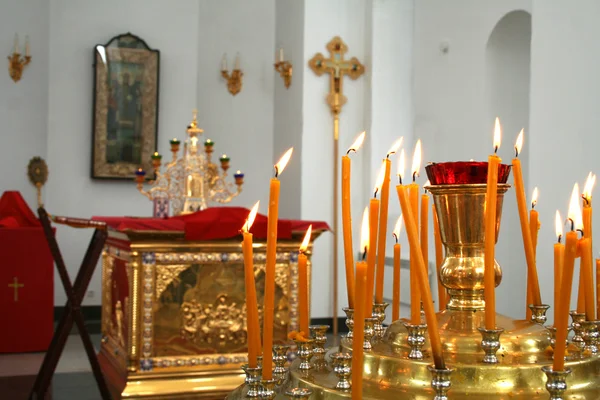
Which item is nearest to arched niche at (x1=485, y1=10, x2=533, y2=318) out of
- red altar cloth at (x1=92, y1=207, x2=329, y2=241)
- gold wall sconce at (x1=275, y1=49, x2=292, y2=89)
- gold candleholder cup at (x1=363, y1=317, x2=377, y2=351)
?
gold wall sconce at (x1=275, y1=49, x2=292, y2=89)

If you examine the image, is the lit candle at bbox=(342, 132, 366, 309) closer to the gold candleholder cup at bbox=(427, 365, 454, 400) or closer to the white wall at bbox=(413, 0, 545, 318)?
the gold candleholder cup at bbox=(427, 365, 454, 400)

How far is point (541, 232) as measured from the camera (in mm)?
4617

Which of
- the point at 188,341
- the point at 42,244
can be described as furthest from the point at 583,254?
the point at 42,244

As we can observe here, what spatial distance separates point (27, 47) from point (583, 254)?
316 inches

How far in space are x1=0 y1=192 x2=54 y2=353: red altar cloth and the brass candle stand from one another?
5.72 m

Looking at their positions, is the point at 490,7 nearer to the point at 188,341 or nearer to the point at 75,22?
the point at 188,341

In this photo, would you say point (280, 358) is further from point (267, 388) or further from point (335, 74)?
point (335, 74)

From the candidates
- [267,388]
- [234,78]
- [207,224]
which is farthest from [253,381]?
[234,78]

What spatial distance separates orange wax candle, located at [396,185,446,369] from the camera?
73 cm

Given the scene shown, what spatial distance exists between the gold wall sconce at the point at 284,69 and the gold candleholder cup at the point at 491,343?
7422 mm

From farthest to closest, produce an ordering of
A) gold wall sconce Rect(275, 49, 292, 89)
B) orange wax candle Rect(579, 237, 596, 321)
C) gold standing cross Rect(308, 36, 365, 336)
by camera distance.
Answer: gold wall sconce Rect(275, 49, 292, 89)
gold standing cross Rect(308, 36, 365, 336)
orange wax candle Rect(579, 237, 596, 321)

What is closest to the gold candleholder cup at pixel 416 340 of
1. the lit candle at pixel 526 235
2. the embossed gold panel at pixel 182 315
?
the lit candle at pixel 526 235

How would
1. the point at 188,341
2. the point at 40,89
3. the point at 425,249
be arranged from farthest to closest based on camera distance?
the point at 40,89 < the point at 188,341 < the point at 425,249

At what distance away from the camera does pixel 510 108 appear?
20.8 ft
